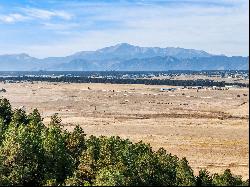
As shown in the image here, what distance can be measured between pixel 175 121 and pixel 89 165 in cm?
8065

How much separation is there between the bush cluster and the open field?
94.5ft

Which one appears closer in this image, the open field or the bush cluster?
the bush cluster

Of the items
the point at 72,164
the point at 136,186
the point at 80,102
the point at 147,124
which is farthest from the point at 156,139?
the point at 80,102

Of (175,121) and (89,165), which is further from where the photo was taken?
(175,121)

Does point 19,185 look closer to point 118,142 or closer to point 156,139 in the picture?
point 118,142

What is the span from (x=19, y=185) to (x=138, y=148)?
41.3 feet

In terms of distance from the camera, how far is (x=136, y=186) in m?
41.3

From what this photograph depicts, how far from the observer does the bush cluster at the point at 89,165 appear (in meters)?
42.7

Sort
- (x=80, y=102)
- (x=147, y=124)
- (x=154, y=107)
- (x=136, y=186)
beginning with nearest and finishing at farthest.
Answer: (x=136, y=186)
(x=147, y=124)
(x=154, y=107)
(x=80, y=102)

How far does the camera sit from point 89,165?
46906 mm

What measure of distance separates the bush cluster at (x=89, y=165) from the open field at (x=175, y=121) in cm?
2879

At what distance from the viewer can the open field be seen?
86956mm

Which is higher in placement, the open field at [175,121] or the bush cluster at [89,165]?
the bush cluster at [89,165]

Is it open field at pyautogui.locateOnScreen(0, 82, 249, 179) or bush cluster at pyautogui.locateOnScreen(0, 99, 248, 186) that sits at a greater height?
bush cluster at pyautogui.locateOnScreen(0, 99, 248, 186)
